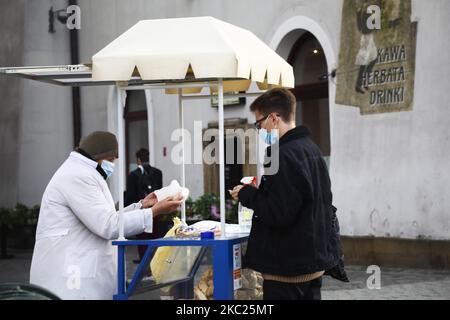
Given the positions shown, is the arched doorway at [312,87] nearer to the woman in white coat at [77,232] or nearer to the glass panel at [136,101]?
the glass panel at [136,101]

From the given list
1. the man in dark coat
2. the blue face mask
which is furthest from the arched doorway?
the man in dark coat

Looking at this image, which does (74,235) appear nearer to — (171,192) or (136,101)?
(171,192)

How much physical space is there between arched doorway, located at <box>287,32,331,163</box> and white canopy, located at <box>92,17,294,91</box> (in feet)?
28.3

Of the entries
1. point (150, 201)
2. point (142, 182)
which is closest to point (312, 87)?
point (142, 182)

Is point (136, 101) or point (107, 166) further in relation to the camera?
point (136, 101)

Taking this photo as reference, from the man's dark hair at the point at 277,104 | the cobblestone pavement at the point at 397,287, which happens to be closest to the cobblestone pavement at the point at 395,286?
the cobblestone pavement at the point at 397,287

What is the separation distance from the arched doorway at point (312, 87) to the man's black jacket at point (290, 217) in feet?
30.3

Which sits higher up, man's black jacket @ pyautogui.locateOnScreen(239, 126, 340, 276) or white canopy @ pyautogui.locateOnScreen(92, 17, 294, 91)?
white canopy @ pyautogui.locateOnScreen(92, 17, 294, 91)

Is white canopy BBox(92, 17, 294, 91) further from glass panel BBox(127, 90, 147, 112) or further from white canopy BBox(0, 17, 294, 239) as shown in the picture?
glass panel BBox(127, 90, 147, 112)

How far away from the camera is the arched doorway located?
14.7m

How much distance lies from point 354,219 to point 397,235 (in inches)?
36.0

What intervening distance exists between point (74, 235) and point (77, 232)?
3 cm

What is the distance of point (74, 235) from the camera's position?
5.71 meters

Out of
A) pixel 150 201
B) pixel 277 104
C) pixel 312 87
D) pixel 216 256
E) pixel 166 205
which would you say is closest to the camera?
pixel 277 104
